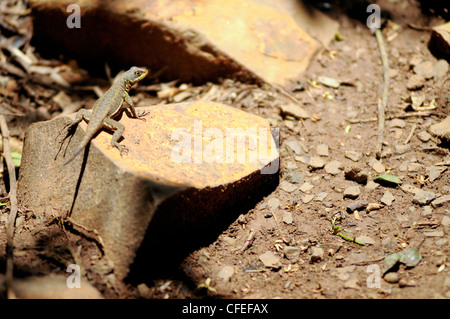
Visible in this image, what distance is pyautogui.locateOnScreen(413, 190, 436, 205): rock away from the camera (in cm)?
352

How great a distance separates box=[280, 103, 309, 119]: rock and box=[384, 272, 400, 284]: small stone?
2179mm

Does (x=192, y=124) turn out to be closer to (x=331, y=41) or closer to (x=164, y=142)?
(x=164, y=142)

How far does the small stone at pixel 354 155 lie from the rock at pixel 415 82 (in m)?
1.34

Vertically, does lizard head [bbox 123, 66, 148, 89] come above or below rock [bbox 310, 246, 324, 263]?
above

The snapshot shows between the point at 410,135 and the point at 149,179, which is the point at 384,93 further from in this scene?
the point at 149,179

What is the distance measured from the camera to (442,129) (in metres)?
4.05

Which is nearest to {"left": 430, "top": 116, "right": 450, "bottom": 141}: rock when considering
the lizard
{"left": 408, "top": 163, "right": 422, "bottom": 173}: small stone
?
{"left": 408, "top": 163, "right": 422, "bottom": 173}: small stone

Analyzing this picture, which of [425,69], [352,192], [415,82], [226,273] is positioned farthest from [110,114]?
[425,69]

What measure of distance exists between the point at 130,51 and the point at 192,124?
97.7 inches

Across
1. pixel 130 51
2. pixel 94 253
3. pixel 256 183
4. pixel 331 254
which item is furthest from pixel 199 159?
pixel 130 51

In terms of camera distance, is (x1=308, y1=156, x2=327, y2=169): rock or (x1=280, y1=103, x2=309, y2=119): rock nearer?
(x1=308, y1=156, x2=327, y2=169): rock

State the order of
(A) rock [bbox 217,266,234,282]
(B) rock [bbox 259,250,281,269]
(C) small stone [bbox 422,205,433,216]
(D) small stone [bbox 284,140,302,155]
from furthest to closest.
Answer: (D) small stone [bbox 284,140,302,155] → (C) small stone [bbox 422,205,433,216] → (B) rock [bbox 259,250,281,269] → (A) rock [bbox 217,266,234,282]

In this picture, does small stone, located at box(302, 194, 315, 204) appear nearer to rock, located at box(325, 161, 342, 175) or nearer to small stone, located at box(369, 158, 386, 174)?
rock, located at box(325, 161, 342, 175)

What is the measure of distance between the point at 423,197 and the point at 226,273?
1.94 meters
